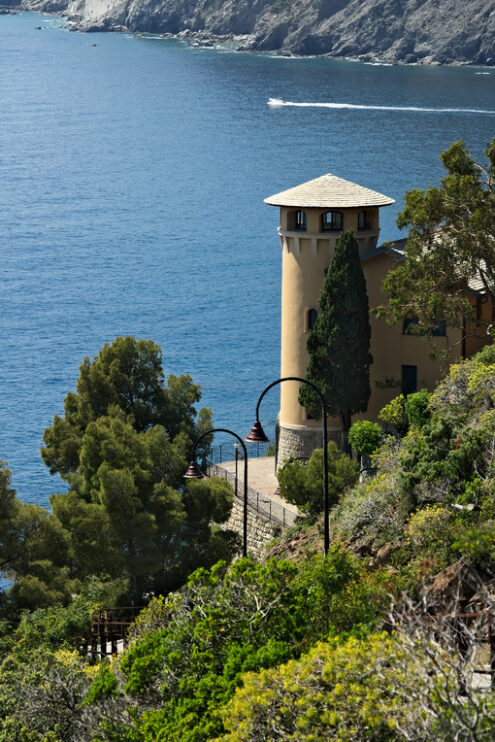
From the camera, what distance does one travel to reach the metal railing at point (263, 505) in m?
40.8

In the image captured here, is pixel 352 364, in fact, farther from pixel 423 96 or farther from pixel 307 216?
pixel 423 96

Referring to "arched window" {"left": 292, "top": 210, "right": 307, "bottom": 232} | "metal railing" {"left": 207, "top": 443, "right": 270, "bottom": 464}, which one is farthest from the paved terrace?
"arched window" {"left": 292, "top": 210, "right": 307, "bottom": 232}

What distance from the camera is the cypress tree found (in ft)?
136

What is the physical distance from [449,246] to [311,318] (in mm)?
7609

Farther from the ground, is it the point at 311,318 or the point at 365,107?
the point at 365,107

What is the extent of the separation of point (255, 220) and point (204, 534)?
243 ft

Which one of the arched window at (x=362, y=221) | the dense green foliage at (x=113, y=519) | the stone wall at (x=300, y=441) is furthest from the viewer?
the stone wall at (x=300, y=441)

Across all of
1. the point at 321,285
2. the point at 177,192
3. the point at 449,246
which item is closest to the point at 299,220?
the point at 321,285

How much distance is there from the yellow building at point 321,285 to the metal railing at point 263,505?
2.21 metres

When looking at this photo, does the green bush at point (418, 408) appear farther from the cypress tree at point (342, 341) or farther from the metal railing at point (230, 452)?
the metal railing at point (230, 452)

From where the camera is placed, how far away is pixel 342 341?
42250 mm

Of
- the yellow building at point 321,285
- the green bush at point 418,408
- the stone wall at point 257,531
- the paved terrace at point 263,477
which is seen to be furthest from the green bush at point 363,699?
the yellow building at point 321,285

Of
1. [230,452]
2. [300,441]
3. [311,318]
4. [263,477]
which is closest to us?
[311,318]

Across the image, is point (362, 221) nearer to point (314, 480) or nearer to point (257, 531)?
point (314, 480)
